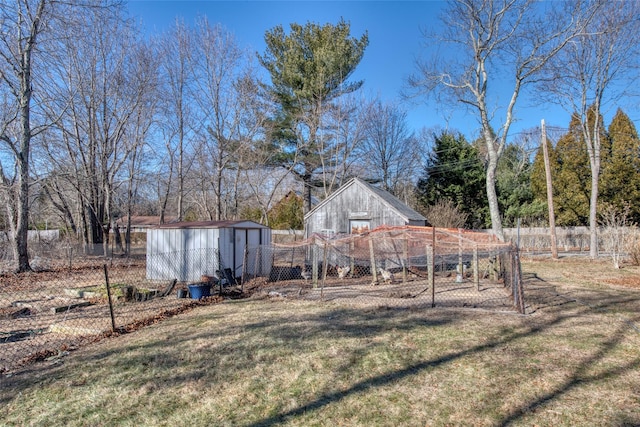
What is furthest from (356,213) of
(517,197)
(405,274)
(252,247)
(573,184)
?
(517,197)

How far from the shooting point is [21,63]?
573 inches

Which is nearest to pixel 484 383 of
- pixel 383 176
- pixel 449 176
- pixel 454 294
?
pixel 454 294

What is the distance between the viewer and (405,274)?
12734 mm

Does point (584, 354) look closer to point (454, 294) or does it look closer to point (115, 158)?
point (454, 294)

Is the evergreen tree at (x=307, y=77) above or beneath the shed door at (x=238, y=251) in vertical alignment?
above

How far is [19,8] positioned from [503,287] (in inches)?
720

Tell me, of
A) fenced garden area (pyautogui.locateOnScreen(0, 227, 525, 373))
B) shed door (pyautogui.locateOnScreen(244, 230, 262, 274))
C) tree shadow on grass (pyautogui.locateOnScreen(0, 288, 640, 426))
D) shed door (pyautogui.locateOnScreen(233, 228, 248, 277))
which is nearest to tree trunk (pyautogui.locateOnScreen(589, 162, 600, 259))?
fenced garden area (pyautogui.locateOnScreen(0, 227, 525, 373))

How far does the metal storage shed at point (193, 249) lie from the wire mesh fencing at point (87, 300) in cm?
3

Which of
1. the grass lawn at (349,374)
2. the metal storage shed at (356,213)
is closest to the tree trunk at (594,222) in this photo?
the metal storage shed at (356,213)

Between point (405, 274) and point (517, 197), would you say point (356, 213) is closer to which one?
point (405, 274)

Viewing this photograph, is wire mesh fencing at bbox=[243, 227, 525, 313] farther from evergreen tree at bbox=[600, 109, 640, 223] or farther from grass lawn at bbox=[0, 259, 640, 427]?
evergreen tree at bbox=[600, 109, 640, 223]

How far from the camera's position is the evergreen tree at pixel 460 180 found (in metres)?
30.0

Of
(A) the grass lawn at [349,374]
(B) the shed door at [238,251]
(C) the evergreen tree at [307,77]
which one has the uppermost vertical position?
(C) the evergreen tree at [307,77]

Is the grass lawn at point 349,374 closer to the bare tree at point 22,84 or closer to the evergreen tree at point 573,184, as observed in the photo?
the bare tree at point 22,84
